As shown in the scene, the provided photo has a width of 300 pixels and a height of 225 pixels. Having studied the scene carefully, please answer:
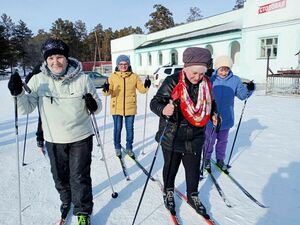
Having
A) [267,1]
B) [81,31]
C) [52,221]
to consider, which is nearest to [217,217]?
[52,221]

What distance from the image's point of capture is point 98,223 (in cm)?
289

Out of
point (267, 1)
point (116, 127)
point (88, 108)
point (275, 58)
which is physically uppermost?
point (267, 1)

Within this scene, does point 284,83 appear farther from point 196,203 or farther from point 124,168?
point 196,203

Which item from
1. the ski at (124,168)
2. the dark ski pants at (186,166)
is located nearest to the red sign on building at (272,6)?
the ski at (124,168)

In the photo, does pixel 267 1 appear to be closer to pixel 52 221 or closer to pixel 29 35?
pixel 52 221

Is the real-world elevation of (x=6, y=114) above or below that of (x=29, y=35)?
below

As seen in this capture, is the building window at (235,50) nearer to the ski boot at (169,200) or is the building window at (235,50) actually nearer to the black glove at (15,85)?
the ski boot at (169,200)

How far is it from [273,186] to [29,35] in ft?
233

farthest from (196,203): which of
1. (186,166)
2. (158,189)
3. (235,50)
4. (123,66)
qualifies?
(235,50)

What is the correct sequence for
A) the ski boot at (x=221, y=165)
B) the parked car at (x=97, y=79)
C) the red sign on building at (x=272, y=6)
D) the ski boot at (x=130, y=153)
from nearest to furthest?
the ski boot at (x=221, y=165) → the ski boot at (x=130, y=153) → the red sign on building at (x=272, y=6) → the parked car at (x=97, y=79)

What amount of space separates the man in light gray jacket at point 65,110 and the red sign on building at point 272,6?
55.2 feet

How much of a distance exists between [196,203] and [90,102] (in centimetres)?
165

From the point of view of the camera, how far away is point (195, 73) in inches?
101

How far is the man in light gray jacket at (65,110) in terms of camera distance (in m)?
2.54
